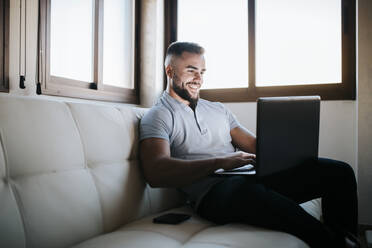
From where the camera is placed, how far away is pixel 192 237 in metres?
1.12

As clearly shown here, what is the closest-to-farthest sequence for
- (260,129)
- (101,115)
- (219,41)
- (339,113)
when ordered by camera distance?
(260,129) → (101,115) → (339,113) → (219,41)

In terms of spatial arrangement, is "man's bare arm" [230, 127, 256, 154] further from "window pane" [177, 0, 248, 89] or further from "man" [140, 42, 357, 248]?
"window pane" [177, 0, 248, 89]

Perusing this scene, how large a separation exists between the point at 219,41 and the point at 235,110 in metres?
0.64

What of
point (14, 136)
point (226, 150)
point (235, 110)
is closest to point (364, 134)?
point (235, 110)

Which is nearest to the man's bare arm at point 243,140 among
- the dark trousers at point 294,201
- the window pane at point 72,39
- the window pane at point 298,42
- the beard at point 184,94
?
the beard at point 184,94

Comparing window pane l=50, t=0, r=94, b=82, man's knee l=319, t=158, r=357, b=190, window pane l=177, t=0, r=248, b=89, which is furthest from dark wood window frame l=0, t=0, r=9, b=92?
window pane l=177, t=0, r=248, b=89

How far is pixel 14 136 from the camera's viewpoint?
0.96 meters

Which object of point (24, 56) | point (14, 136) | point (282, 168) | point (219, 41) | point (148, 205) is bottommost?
point (148, 205)

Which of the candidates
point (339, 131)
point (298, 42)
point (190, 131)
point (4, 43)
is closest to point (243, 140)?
point (190, 131)

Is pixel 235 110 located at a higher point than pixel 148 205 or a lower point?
higher

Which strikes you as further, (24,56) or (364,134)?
(364,134)

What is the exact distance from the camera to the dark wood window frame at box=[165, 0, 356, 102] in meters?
2.37

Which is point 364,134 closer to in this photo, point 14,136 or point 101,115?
point 101,115

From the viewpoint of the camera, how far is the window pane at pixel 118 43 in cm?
240
